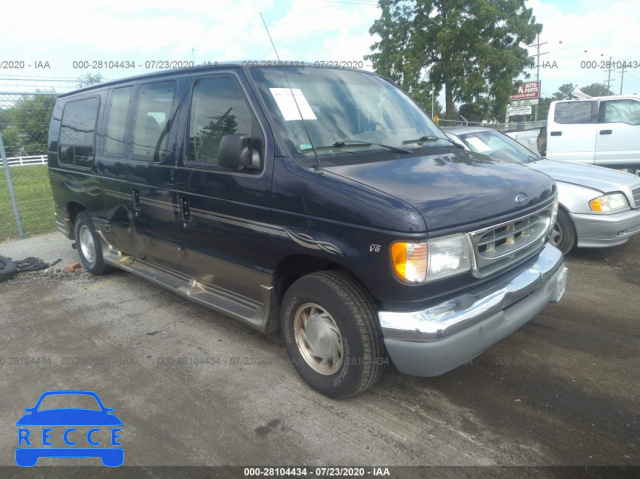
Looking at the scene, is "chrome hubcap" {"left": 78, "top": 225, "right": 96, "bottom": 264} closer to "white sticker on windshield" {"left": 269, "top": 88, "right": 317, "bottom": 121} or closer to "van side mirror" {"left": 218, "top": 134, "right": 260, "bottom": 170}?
"van side mirror" {"left": 218, "top": 134, "right": 260, "bottom": 170}

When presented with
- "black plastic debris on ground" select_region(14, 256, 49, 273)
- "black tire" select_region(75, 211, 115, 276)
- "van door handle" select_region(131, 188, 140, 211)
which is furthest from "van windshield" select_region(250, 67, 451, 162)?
"black plastic debris on ground" select_region(14, 256, 49, 273)

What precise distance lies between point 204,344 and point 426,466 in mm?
2202

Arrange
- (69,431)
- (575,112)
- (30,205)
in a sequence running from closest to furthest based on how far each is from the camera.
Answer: (69,431), (575,112), (30,205)

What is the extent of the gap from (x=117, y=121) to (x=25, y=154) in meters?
5.71

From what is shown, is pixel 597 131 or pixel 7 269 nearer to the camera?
pixel 7 269

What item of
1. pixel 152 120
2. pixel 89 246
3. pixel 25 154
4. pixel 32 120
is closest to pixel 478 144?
pixel 152 120

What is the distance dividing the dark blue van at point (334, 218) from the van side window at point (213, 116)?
1 cm

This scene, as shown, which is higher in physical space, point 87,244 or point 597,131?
point 597,131

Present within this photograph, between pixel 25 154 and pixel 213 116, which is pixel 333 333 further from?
pixel 25 154

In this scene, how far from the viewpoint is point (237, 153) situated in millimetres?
3035

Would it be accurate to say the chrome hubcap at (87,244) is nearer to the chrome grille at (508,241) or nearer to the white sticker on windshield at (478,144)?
the chrome grille at (508,241)

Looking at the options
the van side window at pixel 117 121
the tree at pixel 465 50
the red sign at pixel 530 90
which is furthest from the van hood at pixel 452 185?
the red sign at pixel 530 90

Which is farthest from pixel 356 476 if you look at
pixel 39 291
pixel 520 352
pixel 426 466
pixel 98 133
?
pixel 39 291

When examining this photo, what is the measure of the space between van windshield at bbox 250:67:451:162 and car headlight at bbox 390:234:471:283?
95cm
